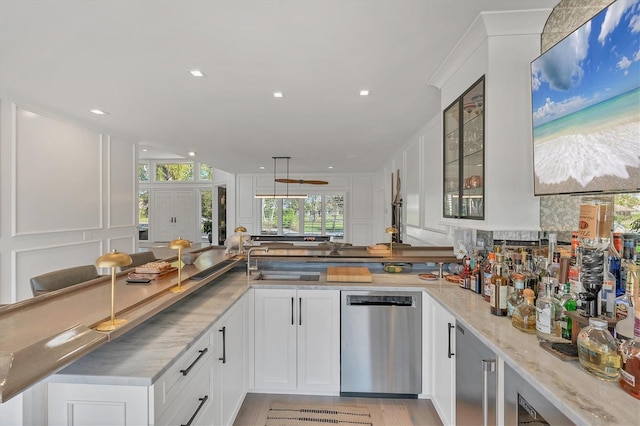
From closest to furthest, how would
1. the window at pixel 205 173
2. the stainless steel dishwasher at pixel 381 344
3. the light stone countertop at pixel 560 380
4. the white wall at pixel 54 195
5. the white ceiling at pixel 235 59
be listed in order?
the light stone countertop at pixel 560 380 → the white ceiling at pixel 235 59 → the stainless steel dishwasher at pixel 381 344 → the white wall at pixel 54 195 → the window at pixel 205 173

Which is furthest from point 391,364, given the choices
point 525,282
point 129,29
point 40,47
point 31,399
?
point 40,47

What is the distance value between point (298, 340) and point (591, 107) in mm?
2232

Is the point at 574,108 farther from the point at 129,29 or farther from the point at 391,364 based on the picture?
the point at 129,29

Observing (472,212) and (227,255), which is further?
(227,255)

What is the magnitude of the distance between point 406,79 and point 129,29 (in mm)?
2038

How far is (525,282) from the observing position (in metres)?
1.61

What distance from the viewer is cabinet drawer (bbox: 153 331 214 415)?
112cm

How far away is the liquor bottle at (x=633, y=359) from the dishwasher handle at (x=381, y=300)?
1.36 metres

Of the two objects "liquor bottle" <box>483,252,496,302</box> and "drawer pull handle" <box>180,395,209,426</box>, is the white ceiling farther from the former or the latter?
"drawer pull handle" <box>180,395,209,426</box>

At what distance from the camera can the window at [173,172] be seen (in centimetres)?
978

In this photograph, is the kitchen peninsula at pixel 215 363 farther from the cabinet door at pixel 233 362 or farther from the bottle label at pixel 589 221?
the bottle label at pixel 589 221

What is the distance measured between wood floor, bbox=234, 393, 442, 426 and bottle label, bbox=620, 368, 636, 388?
1482mm

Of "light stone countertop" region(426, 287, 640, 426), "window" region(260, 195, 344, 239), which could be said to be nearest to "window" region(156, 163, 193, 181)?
"window" region(260, 195, 344, 239)

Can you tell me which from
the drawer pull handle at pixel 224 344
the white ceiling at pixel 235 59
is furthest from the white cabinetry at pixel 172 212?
the drawer pull handle at pixel 224 344
